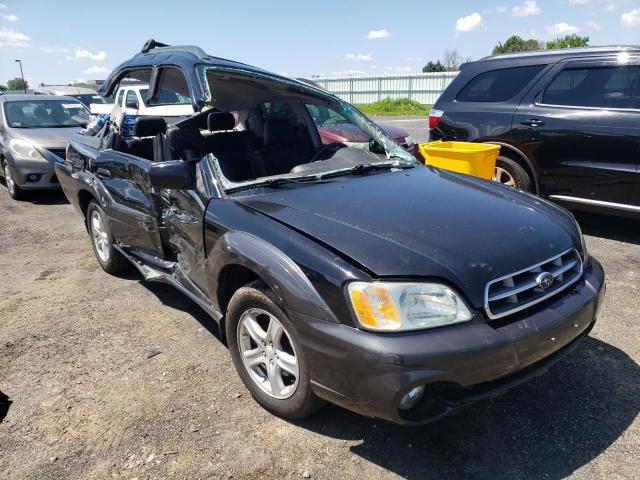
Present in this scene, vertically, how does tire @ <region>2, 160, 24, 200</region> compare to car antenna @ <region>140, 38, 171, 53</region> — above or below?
below

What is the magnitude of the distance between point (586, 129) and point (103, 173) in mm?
4613

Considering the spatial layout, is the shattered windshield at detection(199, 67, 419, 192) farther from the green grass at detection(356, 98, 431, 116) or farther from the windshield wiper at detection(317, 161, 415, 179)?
the green grass at detection(356, 98, 431, 116)

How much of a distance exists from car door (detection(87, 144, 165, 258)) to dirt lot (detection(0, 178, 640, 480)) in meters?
0.62

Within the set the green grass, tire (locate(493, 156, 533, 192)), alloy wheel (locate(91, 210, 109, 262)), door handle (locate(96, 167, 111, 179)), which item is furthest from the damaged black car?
the green grass

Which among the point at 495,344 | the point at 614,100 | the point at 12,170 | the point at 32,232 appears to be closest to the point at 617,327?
the point at 495,344

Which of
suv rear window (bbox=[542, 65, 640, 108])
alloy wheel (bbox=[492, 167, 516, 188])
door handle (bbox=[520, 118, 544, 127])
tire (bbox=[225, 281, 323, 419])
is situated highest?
suv rear window (bbox=[542, 65, 640, 108])

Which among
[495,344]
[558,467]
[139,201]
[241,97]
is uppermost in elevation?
[241,97]

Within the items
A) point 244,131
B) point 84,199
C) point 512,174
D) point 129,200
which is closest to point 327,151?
point 244,131

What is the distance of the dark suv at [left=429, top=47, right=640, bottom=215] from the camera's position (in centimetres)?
489

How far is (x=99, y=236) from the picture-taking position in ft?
15.4

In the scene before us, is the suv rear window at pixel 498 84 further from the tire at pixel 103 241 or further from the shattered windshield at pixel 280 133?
the tire at pixel 103 241

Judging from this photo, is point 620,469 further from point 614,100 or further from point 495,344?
point 614,100

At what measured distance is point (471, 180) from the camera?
3.30m

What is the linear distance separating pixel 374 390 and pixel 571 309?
1040 millimetres
